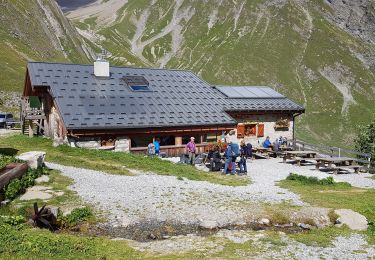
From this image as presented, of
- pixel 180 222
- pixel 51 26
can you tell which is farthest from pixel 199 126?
pixel 51 26

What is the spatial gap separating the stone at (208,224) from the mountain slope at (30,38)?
198 ft

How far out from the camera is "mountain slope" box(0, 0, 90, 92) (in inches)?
3147

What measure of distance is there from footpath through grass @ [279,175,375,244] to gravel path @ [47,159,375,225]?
823 millimetres

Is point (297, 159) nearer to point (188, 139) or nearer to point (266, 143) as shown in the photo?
point (266, 143)

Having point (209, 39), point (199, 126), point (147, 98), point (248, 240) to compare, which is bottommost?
point (248, 240)

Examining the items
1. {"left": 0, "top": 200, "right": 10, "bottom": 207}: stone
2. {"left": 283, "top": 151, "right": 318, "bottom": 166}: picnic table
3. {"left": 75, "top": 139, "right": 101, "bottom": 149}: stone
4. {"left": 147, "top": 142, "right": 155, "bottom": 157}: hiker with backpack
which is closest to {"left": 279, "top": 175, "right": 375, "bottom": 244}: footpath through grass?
{"left": 283, "top": 151, "right": 318, "bottom": 166}: picnic table

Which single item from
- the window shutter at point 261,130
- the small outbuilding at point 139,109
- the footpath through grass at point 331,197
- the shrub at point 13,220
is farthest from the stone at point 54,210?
the window shutter at point 261,130

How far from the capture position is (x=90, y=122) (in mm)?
28391

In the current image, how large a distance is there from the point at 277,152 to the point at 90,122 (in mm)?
14748

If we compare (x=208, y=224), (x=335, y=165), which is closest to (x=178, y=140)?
(x=335, y=165)

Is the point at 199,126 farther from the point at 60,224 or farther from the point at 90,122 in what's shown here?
the point at 60,224

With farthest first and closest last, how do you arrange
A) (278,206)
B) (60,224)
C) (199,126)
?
(199,126) → (278,206) → (60,224)

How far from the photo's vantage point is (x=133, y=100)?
106 ft

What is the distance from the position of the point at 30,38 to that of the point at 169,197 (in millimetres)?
103390
